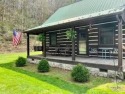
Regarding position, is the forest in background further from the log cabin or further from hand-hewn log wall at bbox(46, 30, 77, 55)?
the log cabin

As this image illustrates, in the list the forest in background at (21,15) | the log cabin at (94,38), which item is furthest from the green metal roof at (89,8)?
the forest in background at (21,15)

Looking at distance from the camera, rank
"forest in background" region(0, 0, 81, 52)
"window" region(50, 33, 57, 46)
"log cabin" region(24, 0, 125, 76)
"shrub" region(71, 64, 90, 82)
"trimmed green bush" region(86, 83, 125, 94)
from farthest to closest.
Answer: "forest in background" region(0, 0, 81, 52) < "window" region(50, 33, 57, 46) < "log cabin" region(24, 0, 125, 76) < "shrub" region(71, 64, 90, 82) < "trimmed green bush" region(86, 83, 125, 94)

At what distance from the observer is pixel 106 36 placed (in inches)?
488

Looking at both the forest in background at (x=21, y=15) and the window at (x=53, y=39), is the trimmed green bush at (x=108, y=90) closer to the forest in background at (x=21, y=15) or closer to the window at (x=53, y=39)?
the window at (x=53, y=39)

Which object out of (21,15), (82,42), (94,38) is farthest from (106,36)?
(21,15)

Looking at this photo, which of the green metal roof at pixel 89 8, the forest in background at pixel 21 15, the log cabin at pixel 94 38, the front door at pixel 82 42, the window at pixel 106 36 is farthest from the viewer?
the forest in background at pixel 21 15

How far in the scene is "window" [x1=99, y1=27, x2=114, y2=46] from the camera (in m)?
12.1

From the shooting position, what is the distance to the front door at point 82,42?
14.0m

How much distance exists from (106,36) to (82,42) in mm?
2236

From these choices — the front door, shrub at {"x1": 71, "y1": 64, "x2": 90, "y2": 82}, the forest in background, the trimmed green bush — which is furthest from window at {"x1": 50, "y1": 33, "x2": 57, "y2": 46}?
the trimmed green bush

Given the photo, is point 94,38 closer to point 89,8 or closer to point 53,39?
point 89,8

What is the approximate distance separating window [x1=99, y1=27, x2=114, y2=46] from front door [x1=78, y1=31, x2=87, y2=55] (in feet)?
4.93

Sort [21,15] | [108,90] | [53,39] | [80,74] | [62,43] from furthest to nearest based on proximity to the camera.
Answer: [21,15]
[53,39]
[62,43]
[80,74]
[108,90]

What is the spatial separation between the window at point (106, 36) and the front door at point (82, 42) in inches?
59.2
